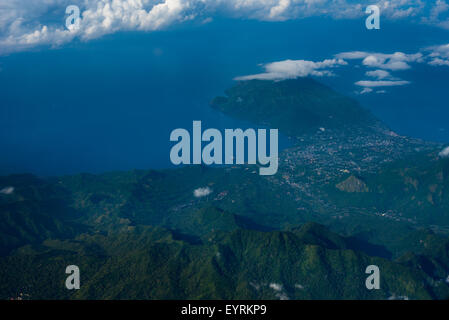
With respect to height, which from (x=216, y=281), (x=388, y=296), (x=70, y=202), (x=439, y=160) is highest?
(x=439, y=160)

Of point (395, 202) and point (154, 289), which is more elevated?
point (395, 202)

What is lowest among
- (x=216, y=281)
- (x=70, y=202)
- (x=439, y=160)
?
(x=216, y=281)

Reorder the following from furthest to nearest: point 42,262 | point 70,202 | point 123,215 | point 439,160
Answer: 1. point 439,160
2. point 70,202
3. point 123,215
4. point 42,262

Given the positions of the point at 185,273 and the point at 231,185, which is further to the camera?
the point at 231,185

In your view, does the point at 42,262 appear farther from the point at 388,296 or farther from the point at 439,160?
the point at 439,160

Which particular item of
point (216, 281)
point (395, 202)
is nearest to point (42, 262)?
point (216, 281)

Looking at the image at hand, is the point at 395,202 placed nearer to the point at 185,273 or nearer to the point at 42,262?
the point at 185,273

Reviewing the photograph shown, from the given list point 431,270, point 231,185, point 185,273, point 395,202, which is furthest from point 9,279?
point 395,202
